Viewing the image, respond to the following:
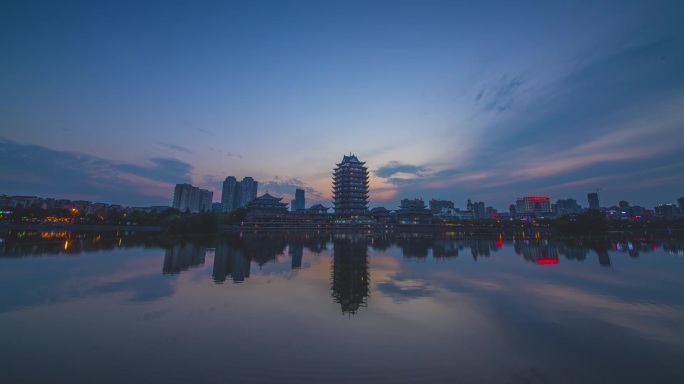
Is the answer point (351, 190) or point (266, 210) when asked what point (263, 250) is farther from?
point (351, 190)

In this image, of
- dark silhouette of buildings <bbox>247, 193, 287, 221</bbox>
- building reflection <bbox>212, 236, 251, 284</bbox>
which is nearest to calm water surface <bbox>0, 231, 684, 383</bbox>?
building reflection <bbox>212, 236, 251, 284</bbox>

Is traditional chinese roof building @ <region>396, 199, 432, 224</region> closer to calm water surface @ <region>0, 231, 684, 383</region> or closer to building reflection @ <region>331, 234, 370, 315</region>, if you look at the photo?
building reflection @ <region>331, 234, 370, 315</region>

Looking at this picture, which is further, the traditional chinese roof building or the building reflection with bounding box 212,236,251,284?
the traditional chinese roof building

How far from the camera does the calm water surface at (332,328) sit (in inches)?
281

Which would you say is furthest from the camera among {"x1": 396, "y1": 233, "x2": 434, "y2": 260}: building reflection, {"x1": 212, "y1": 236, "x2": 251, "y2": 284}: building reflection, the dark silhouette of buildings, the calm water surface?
the dark silhouette of buildings

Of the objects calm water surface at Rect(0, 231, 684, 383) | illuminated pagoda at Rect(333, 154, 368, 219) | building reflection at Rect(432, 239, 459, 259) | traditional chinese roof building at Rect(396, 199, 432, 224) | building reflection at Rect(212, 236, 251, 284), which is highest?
illuminated pagoda at Rect(333, 154, 368, 219)

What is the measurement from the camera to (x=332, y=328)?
1027 cm

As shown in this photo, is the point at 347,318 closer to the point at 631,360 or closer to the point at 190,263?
the point at 631,360

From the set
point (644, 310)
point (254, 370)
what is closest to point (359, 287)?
point (254, 370)

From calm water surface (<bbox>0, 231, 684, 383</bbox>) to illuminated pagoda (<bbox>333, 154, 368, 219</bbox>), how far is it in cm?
8129

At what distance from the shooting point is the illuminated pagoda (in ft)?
333

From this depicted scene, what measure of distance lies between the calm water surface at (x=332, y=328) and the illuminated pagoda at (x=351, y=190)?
267 ft

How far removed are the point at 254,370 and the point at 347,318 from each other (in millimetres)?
4961

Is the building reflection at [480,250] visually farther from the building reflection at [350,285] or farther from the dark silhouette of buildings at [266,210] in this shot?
the dark silhouette of buildings at [266,210]
